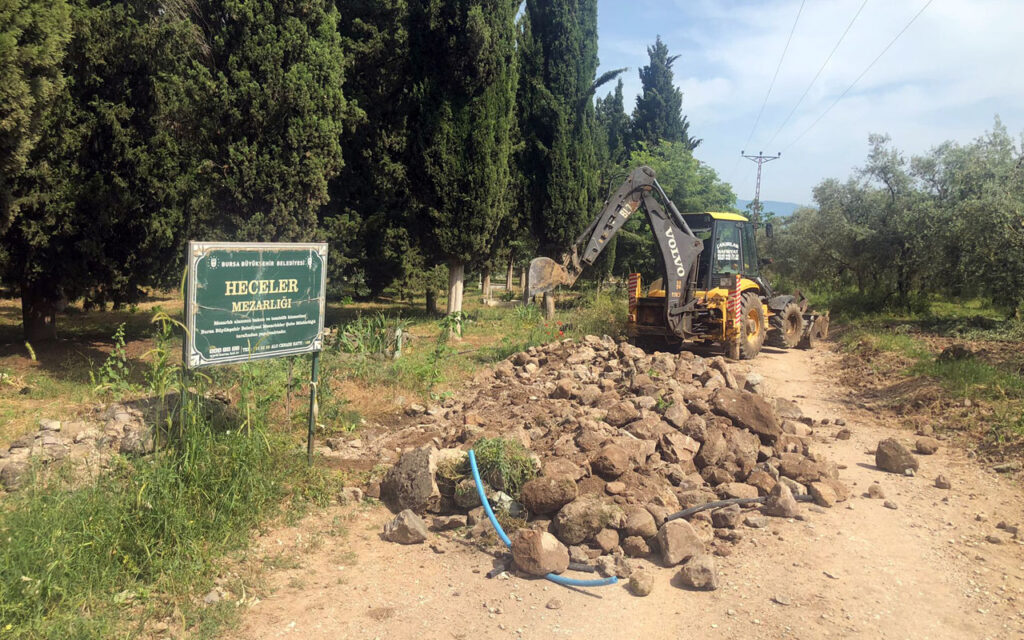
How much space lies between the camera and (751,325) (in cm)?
1305

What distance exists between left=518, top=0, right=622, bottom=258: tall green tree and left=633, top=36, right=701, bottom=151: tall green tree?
57.8 feet

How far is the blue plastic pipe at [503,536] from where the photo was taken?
436 cm

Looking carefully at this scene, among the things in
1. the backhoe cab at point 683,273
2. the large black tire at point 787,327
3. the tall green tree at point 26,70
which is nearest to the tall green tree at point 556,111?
the backhoe cab at point 683,273

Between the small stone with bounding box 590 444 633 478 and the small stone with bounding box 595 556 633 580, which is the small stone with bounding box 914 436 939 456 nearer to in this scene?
the small stone with bounding box 590 444 633 478

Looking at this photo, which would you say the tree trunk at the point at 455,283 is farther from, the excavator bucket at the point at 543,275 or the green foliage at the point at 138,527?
the green foliage at the point at 138,527

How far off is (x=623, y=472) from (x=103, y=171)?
920cm

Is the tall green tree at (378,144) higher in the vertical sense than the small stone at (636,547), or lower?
higher

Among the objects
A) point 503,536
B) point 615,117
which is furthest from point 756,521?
point 615,117

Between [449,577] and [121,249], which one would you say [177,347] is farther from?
[449,577]

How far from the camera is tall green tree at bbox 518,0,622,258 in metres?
18.2

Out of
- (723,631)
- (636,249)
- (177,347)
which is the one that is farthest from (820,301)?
(723,631)

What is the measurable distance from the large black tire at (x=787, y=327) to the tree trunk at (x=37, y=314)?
13.4m

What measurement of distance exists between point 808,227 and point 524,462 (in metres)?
20.0

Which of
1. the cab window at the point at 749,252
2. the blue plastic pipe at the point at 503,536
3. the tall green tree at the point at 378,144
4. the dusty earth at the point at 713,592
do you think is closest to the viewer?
the dusty earth at the point at 713,592
